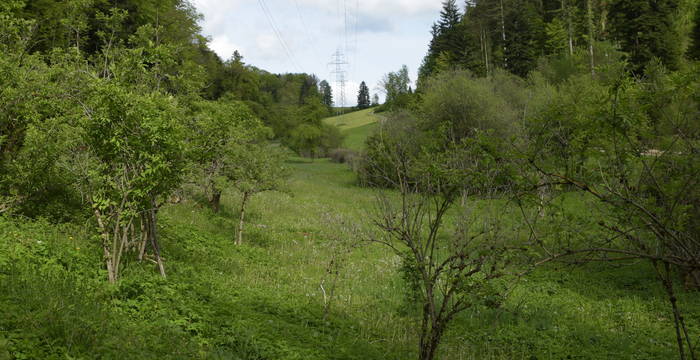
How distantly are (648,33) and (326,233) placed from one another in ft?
137

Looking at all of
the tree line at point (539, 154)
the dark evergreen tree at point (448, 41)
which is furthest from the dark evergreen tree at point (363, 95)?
the dark evergreen tree at point (448, 41)

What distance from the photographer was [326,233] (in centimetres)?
1853

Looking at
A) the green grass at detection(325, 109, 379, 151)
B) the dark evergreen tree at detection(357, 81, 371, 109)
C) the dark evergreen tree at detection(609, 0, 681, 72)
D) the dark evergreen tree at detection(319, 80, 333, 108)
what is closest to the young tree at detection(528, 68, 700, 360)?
the dark evergreen tree at detection(609, 0, 681, 72)

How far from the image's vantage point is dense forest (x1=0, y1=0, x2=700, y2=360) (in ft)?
15.8

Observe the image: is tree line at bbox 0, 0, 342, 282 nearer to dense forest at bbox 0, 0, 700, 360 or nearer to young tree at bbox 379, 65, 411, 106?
dense forest at bbox 0, 0, 700, 360

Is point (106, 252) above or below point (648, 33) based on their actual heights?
below

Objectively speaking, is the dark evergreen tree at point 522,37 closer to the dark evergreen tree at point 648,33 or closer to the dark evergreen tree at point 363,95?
the dark evergreen tree at point 648,33

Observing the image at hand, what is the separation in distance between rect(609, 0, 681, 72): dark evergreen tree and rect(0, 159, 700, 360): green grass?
36.4 meters

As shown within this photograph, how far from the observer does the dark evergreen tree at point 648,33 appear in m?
41.0

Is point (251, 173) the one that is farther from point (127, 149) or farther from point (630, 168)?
point (630, 168)

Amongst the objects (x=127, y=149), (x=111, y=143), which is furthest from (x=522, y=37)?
(x=111, y=143)

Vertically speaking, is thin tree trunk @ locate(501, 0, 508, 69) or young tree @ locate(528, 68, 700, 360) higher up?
thin tree trunk @ locate(501, 0, 508, 69)

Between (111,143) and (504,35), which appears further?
(504,35)

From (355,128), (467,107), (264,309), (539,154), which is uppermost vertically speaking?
(355,128)
